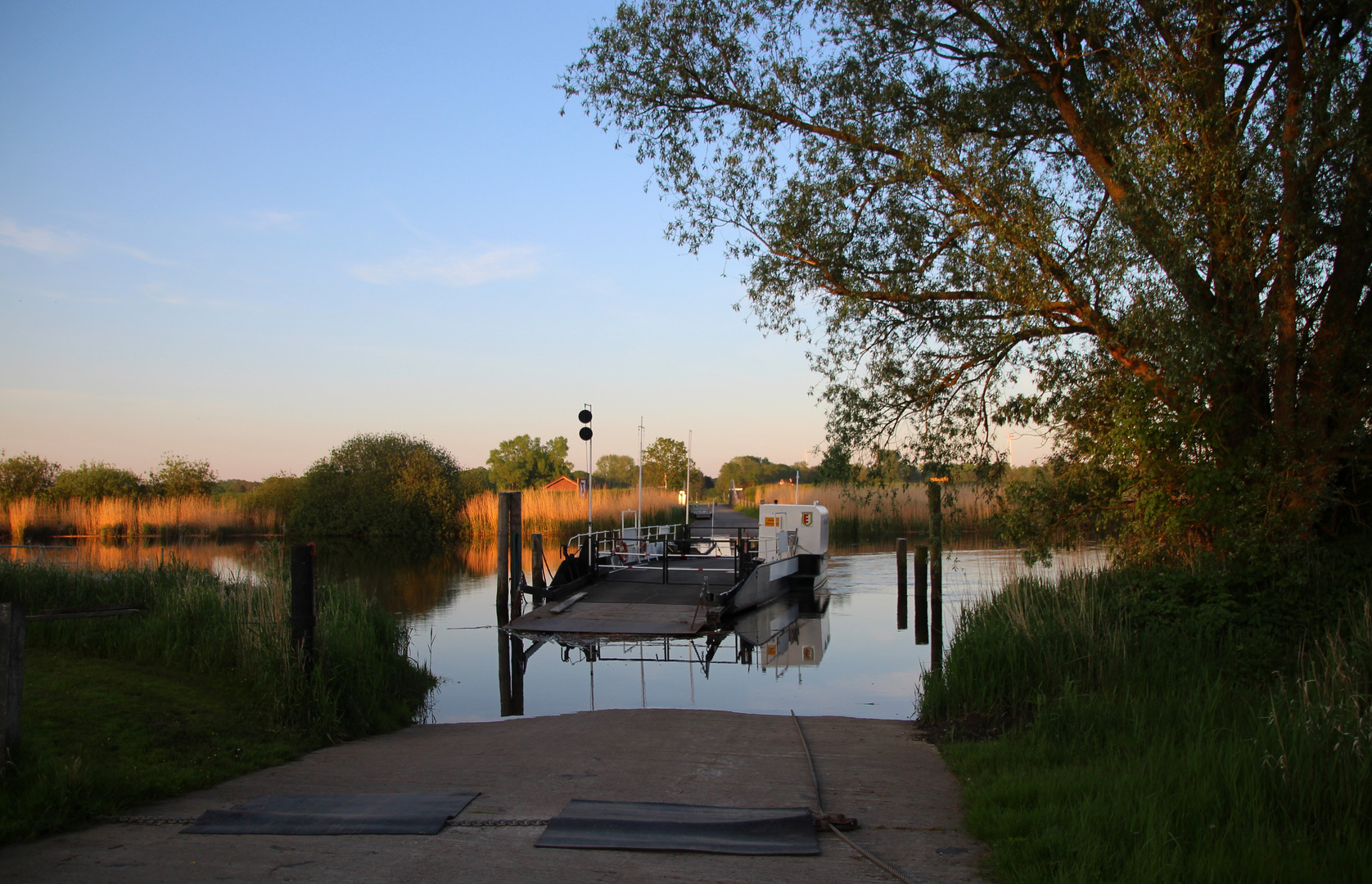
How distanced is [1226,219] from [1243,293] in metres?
1.12

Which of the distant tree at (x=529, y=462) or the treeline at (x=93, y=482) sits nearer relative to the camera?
the treeline at (x=93, y=482)

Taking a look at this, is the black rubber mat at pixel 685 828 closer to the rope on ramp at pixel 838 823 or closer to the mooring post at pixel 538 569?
the rope on ramp at pixel 838 823

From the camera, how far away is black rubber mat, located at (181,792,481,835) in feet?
17.6

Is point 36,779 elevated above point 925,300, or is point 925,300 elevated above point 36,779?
point 925,300

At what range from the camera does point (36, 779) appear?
5578mm

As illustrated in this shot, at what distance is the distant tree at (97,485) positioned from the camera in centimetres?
4906

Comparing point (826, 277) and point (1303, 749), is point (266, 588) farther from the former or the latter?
point (1303, 749)

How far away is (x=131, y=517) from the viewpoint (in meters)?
41.2

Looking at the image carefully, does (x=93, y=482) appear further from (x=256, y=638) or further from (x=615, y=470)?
(x=615, y=470)

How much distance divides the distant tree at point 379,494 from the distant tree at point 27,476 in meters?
11.1

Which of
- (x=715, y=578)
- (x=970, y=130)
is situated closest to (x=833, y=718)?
(x=970, y=130)

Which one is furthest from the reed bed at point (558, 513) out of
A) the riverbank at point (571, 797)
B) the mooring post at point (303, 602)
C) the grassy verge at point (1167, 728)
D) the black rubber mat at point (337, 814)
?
the black rubber mat at point (337, 814)

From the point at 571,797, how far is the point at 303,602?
3652 millimetres

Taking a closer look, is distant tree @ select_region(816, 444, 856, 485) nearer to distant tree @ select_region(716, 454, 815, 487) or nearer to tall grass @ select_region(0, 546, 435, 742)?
tall grass @ select_region(0, 546, 435, 742)
